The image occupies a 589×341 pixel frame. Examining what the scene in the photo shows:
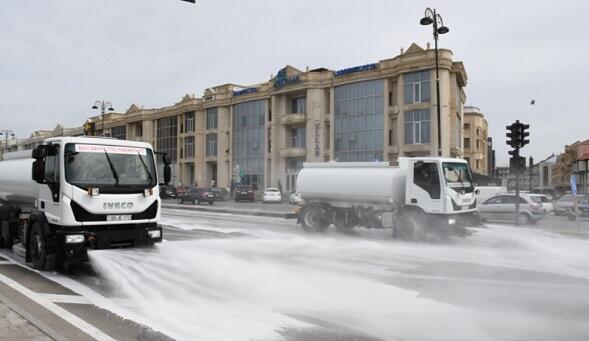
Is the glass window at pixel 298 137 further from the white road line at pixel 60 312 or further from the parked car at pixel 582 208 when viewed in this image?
the white road line at pixel 60 312

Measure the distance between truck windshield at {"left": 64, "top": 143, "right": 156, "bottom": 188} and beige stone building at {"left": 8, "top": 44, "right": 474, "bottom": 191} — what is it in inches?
943

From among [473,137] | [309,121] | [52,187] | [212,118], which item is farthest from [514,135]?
[473,137]

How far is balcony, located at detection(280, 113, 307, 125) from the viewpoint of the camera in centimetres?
5350

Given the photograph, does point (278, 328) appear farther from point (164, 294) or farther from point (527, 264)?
point (527, 264)

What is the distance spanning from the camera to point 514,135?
1966 centimetres

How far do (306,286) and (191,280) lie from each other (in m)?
1.91

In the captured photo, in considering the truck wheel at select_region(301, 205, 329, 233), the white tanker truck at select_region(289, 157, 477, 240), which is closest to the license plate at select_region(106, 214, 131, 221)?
the white tanker truck at select_region(289, 157, 477, 240)

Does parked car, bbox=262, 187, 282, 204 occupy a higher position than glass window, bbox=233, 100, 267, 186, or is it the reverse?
glass window, bbox=233, 100, 267, 186

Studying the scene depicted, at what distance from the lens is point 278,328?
5.56 meters

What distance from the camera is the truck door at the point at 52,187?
8375 mm

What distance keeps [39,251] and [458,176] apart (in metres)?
11.0

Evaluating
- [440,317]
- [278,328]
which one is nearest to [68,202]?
[278,328]

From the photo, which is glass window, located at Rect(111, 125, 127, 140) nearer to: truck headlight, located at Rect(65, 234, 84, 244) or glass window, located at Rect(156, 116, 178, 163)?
glass window, located at Rect(156, 116, 178, 163)

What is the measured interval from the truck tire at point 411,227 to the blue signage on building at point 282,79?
4085 centimetres
